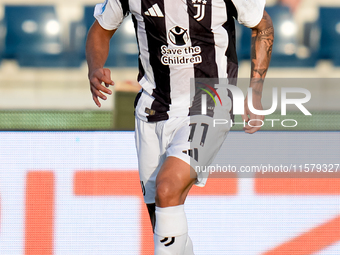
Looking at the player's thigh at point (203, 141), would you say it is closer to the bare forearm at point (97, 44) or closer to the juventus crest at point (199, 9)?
the juventus crest at point (199, 9)

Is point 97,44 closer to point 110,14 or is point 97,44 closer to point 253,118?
point 110,14

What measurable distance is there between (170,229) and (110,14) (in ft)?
3.24

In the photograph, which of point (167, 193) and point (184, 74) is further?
point (184, 74)

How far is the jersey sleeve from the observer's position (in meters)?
1.86

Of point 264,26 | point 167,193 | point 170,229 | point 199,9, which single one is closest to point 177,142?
point 167,193

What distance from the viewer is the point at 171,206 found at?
4.93 feet

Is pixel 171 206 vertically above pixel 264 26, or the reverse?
pixel 264 26

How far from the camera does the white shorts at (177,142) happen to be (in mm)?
1575

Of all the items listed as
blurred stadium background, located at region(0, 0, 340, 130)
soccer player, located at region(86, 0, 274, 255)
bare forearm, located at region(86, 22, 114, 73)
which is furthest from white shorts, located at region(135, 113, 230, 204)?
blurred stadium background, located at region(0, 0, 340, 130)

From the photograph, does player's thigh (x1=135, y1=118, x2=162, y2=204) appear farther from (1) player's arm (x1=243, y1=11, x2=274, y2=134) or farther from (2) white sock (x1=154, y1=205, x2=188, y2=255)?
(1) player's arm (x1=243, y1=11, x2=274, y2=134)

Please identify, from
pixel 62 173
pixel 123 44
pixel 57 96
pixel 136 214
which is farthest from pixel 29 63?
pixel 136 214

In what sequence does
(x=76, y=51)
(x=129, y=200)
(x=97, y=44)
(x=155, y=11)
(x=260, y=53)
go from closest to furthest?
(x=155, y=11) < (x=260, y=53) < (x=97, y=44) < (x=129, y=200) < (x=76, y=51)

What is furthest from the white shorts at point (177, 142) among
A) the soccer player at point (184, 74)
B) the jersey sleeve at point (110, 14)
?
the jersey sleeve at point (110, 14)

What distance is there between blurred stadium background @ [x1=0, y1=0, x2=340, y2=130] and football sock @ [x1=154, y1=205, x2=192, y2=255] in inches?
74.4
